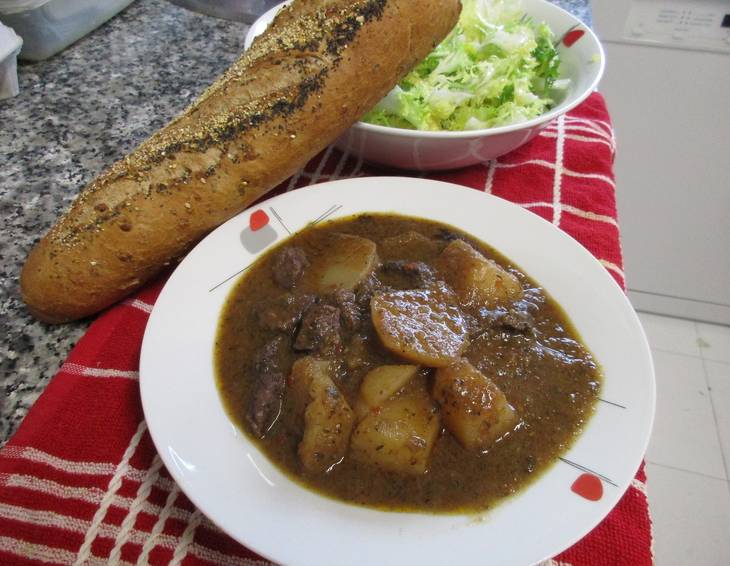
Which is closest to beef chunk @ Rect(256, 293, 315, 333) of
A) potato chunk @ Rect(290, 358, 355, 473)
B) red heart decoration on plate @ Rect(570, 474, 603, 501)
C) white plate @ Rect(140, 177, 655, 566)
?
white plate @ Rect(140, 177, 655, 566)

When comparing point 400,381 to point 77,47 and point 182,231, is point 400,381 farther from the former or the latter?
point 77,47

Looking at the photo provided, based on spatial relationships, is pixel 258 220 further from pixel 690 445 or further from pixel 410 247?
pixel 690 445

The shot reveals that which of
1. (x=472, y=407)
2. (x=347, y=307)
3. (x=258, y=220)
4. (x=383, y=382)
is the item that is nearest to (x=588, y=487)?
(x=472, y=407)

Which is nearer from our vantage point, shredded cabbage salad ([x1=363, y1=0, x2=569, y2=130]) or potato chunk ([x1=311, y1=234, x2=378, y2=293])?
potato chunk ([x1=311, y1=234, x2=378, y2=293])

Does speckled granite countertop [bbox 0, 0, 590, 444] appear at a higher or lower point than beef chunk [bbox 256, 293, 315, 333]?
higher

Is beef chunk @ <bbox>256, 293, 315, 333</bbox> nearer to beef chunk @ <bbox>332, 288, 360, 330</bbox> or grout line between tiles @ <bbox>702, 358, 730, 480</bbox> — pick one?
beef chunk @ <bbox>332, 288, 360, 330</bbox>

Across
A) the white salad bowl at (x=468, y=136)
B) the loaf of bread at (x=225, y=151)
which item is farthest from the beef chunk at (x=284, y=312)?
the white salad bowl at (x=468, y=136)

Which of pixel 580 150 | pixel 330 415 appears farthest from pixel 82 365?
pixel 580 150
